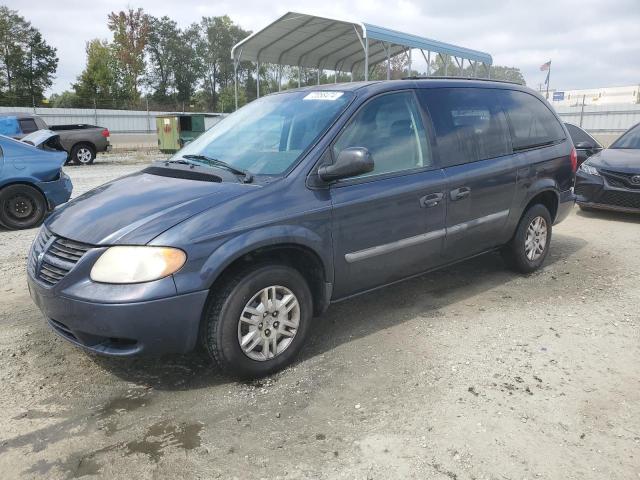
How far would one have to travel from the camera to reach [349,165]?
317cm

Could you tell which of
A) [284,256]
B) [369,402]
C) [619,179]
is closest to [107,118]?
[619,179]

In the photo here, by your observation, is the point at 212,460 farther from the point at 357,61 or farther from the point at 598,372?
the point at 357,61

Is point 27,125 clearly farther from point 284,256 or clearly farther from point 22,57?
point 22,57

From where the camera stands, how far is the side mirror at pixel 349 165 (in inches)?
125

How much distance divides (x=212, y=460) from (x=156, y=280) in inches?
37.0

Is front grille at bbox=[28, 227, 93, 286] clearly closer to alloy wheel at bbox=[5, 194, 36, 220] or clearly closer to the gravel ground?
the gravel ground

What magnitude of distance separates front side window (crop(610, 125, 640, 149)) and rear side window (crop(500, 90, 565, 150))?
164 inches

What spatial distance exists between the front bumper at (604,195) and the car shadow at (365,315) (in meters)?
2.15

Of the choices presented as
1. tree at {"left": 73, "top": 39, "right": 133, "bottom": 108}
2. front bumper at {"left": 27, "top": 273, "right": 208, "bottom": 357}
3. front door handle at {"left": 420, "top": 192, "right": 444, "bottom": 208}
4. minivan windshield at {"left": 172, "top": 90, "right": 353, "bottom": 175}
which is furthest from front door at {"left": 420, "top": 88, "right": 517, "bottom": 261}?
tree at {"left": 73, "top": 39, "right": 133, "bottom": 108}

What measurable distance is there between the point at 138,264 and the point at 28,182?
5.92m

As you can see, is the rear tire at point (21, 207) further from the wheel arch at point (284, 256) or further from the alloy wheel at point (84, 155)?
the alloy wheel at point (84, 155)

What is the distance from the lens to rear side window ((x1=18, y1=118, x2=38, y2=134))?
1532 centimetres

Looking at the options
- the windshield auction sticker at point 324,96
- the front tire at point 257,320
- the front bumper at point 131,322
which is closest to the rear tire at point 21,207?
the front bumper at point 131,322

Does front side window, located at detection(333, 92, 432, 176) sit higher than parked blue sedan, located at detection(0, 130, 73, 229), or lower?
higher
